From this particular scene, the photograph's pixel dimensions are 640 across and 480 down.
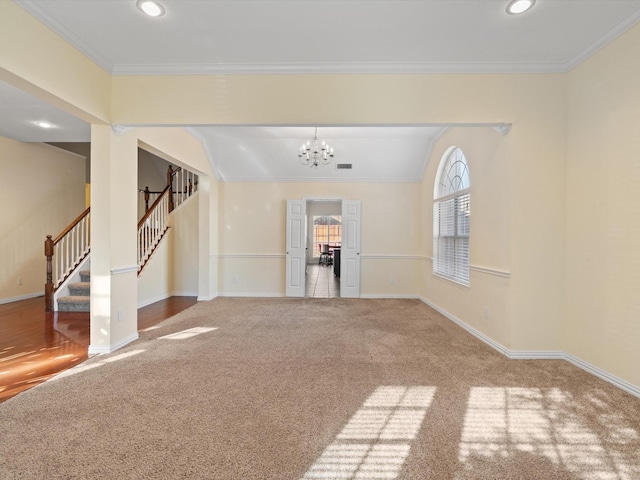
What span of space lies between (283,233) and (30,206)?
4.96 meters

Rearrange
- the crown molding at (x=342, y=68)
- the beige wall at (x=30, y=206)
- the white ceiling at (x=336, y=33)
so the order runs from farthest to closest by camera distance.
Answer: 1. the beige wall at (x=30, y=206)
2. the crown molding at (x=342, y=68)
3. the white ceiling at (x=336, y=33)

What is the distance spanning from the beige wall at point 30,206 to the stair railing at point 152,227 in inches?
84.5

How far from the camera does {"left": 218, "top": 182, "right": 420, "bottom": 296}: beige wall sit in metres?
6.98

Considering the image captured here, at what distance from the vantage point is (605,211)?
296 centimetres

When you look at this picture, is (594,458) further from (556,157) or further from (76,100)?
(76,100)

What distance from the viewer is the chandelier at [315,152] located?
226 inches

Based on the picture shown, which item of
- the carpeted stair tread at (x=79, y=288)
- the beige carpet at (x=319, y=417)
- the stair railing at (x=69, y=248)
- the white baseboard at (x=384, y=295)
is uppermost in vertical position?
the stair railing at (x=69, y=248)

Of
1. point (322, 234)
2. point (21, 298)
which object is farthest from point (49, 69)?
point (322, 234)

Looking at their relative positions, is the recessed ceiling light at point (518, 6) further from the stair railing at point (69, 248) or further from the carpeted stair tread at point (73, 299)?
the stair railing at point (69, 248)

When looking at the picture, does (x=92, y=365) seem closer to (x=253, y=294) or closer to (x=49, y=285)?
(x=49, y=285)

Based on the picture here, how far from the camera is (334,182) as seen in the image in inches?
277

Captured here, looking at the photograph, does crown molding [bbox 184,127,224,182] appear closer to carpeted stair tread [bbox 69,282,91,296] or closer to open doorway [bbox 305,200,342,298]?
carpeted stair tread [bbox 69,282,91,296]

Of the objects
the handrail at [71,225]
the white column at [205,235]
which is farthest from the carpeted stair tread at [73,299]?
the white column at [205,235]

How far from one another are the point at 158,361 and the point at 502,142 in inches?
171
